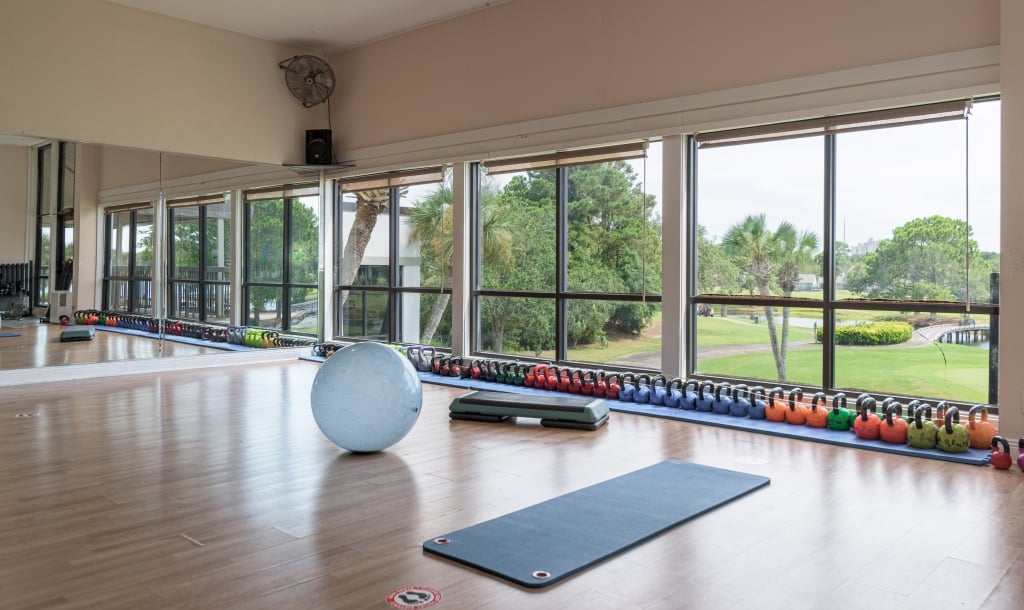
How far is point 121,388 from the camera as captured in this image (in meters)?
7.08

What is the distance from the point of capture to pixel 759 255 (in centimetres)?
616

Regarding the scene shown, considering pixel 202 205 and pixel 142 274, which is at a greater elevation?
pixel 202 205

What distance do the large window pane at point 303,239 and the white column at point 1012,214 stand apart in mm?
7272

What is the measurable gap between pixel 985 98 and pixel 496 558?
4437 mm

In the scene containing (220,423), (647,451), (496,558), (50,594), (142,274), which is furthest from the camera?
(142,274)

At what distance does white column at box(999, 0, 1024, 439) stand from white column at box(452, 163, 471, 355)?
15.6 feet

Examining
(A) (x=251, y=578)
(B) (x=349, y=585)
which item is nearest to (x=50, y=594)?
(A) (x=251, y=578)

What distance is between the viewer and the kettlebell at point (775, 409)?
5617mm

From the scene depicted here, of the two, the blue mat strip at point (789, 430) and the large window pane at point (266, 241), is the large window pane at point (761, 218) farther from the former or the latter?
the large window pane at point (266, 241)

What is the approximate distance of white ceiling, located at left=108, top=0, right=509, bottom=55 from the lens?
7.75m

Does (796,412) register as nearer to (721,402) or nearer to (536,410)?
(721,402)

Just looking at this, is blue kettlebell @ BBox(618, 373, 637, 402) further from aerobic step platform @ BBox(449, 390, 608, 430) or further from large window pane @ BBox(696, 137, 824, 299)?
large window pane @ BBox(696, 137, 824, 299)

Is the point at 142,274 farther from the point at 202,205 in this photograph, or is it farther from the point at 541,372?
the point at 541,372

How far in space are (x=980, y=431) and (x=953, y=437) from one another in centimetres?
22
